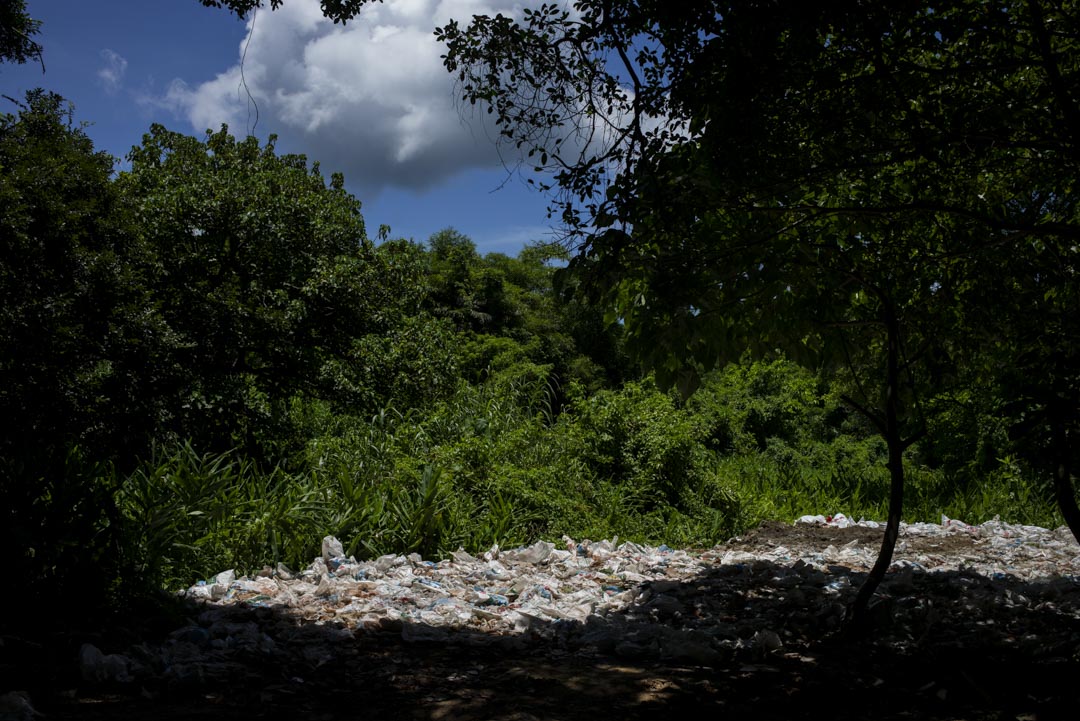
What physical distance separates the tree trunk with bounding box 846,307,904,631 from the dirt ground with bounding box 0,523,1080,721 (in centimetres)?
16

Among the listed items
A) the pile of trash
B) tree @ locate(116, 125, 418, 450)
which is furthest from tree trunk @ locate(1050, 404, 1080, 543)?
tree @ locate(116, 125, 418, 450)

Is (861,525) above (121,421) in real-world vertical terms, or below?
below

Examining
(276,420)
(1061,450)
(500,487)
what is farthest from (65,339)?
(1061,450)

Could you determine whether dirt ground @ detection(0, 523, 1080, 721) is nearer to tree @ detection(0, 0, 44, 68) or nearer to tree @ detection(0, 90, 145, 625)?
tree @ detection(0, 90, 145, 625)

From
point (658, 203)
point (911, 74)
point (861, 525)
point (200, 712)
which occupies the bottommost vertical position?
point (200, 712)

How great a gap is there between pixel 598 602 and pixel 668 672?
4.64 feet

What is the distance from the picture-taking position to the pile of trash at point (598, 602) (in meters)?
4.28

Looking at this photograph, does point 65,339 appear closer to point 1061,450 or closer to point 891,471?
point 891,471

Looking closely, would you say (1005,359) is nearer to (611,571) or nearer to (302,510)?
(611,571)

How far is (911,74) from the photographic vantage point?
3904 mm

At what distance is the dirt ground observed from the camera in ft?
11.1

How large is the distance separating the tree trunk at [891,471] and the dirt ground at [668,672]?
158 millimetres

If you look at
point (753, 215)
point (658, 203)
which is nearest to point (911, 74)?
point (753, 215)

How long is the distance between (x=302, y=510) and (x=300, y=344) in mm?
3191
